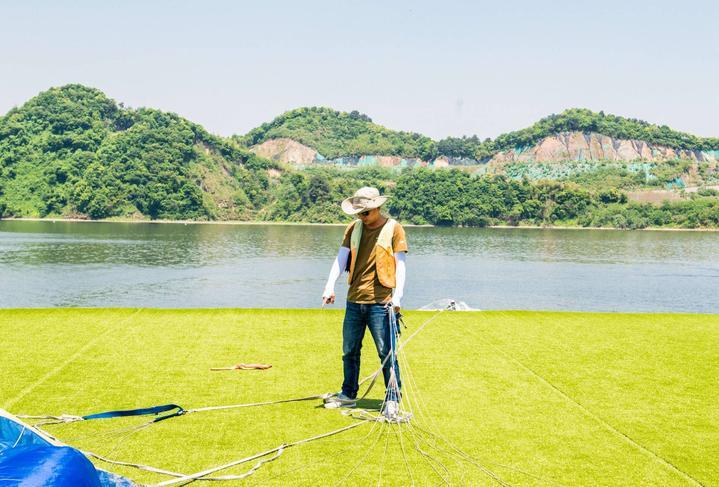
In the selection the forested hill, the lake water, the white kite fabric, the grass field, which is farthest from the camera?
the forested hill

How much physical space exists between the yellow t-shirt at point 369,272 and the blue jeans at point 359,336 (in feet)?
0.27

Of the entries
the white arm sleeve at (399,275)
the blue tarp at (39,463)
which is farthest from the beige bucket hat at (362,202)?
the blue tarp at (39,463)

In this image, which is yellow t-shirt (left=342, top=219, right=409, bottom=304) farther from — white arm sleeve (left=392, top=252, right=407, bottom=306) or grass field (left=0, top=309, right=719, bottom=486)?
grass field (left=0, top=309, right=719, bottom=486)

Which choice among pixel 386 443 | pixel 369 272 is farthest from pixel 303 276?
pixel 386 443

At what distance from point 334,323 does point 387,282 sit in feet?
17.4

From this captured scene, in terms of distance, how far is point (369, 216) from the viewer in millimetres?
7242

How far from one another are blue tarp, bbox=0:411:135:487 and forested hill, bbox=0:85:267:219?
13862cm

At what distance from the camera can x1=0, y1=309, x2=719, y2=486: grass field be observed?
18.9 ft

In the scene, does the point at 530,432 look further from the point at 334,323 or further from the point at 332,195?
the point at 332,195

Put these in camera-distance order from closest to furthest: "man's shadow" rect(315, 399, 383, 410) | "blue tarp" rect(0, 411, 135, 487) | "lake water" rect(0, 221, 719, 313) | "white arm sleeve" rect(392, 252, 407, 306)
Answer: "blue tarp" rect(0, 411, 135, 487) → "white arm sleeve" rect(392, 252, 407, 306) → "man's shadow" rect(315, 399, 383, 410) → "lake water" rect(0, 221, 719, 313)

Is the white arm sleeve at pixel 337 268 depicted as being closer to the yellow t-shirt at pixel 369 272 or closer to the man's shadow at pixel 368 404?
the yellow t-shirt at pixel 369 272

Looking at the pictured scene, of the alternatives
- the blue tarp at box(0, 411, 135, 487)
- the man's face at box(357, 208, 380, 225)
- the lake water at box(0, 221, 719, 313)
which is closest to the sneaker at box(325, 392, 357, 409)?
the man's face at box(357, 208, 380, 225)

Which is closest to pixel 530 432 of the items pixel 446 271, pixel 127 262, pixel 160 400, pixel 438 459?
pixel 438 459

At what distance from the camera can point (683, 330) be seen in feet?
40.9
